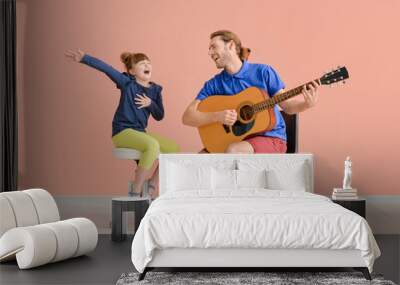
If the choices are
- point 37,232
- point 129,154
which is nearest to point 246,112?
point 129,154

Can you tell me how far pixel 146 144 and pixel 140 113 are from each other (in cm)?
34

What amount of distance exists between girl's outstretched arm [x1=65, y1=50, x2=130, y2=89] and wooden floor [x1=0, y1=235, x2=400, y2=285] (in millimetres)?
1886

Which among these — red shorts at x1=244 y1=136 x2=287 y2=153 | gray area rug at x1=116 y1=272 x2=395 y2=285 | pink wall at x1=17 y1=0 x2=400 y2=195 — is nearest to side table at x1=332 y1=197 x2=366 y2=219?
pink wall at x1=17 y1=0 x2=400 y2=195

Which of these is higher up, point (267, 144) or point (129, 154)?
point (267, 144)

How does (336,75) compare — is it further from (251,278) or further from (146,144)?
(251,278)

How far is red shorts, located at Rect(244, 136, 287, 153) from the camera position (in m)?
7.25

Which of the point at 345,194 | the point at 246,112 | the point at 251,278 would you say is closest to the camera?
the point at 251,278

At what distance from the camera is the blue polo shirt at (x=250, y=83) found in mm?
7238

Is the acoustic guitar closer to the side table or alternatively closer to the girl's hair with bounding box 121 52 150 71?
the girl's hair with bounding box 121 52 150 71

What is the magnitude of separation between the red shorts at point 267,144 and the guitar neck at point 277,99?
310 millimetres

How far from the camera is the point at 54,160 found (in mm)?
7523

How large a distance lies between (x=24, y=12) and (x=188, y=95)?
200 cm

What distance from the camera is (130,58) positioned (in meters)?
7.44

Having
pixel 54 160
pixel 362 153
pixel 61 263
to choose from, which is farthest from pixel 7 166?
pixel 362 153
